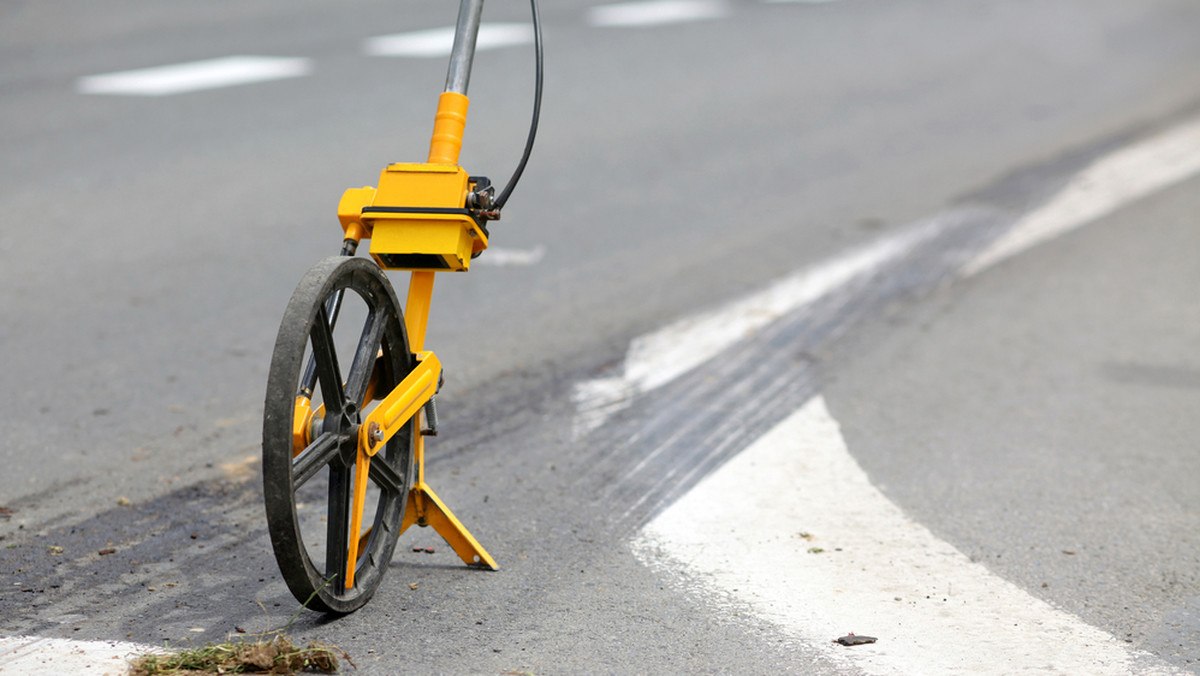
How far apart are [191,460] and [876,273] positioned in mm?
4079

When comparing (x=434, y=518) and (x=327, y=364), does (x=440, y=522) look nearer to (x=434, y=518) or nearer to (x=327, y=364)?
(x=434, y=518)

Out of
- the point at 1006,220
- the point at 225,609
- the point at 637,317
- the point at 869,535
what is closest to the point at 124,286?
the point at 637,317

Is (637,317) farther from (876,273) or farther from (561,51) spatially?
(561,51)

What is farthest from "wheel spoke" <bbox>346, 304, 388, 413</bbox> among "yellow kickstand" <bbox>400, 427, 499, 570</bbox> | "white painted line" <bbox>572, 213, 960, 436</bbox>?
"white painted line" <bbox>572, 213, 960, 436</bbox>

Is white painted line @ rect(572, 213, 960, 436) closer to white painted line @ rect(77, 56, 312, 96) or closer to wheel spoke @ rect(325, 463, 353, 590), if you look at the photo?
wheel spoke @ rect(325, 463, 353, 590)

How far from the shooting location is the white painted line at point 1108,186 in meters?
7.33

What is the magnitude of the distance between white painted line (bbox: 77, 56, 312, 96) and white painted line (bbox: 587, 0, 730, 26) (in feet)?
13.3

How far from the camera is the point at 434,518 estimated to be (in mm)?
3479

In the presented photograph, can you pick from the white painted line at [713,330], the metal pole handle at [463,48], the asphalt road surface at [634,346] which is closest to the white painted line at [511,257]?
the asphalt road surface at [634,346]

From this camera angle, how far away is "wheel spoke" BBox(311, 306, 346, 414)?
2.96 meters

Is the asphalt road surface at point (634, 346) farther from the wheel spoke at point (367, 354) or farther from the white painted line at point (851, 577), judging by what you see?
the wheel spoke at point (367, 354)

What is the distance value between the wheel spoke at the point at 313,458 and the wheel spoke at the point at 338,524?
111 millimetres

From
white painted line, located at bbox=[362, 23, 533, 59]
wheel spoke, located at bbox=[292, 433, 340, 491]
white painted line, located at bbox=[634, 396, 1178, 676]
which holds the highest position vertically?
white painted line, located at bbox=[362, 23, 533, 59]

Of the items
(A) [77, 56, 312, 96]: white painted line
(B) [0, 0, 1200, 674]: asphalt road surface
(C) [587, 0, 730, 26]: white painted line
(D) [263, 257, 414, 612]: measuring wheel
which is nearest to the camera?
(D) [263, 257, 414, 612]: measuring wheel
